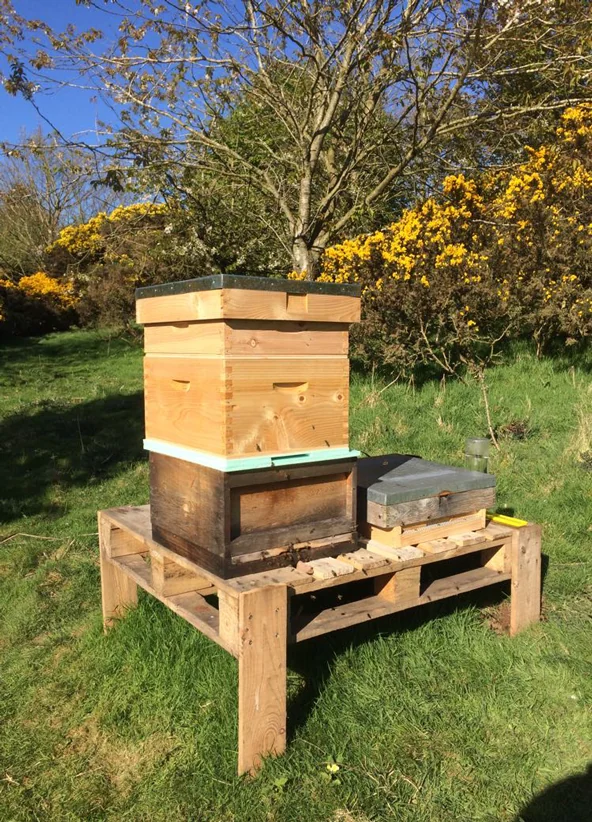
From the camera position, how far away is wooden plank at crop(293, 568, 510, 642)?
261 cm

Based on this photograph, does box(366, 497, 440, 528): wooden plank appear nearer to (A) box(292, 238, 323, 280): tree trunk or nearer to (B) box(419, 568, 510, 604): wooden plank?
(B) box(419, 568, 510, 604): wooden plank


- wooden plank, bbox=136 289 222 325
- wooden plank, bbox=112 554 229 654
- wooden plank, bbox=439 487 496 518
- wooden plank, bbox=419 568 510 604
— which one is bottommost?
wooden plank, bbox=419 568 510 604

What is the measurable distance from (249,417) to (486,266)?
6167mm

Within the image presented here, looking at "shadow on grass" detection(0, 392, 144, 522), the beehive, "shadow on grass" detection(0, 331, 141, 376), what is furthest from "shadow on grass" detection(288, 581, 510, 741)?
"shadow on grass" detection(0, 331, 141, 376)

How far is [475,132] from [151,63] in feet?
15.7

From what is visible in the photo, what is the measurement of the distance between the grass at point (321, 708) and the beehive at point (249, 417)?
2.40ft

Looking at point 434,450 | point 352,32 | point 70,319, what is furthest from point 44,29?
point 70,319

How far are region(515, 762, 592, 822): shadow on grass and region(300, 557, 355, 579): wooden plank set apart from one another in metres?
1.03

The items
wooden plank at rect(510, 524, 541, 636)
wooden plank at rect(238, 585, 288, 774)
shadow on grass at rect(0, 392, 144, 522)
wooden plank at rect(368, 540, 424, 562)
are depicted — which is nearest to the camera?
wooden plank at rect(238, 585, 288, 774)

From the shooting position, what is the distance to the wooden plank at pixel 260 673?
7.66ft

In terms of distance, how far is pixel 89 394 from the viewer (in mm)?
10672

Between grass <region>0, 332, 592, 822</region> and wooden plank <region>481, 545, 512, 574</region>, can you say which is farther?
wooden plank <region>481, 545, 512, 574</region>

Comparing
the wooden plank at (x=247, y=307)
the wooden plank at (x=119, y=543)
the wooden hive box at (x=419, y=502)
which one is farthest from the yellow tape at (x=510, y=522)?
the wooden plank at (x=119, y=543)

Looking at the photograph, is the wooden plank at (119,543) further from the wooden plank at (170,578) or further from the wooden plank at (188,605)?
the wooden plank at (170,578)
